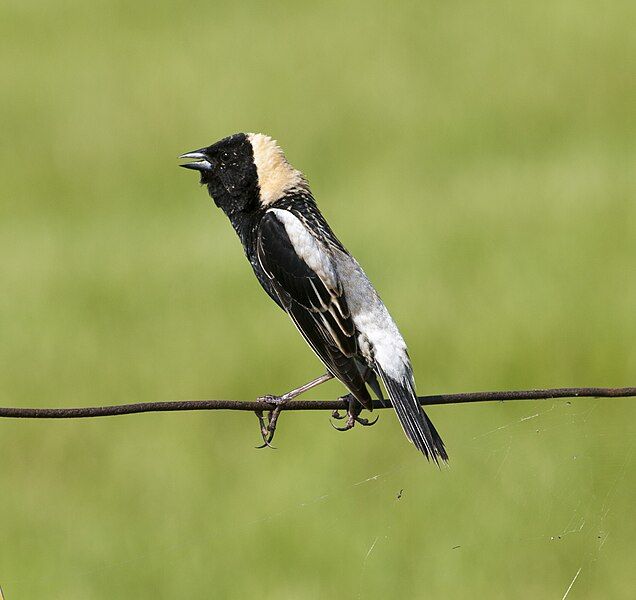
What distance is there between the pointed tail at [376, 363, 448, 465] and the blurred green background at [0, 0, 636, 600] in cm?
34

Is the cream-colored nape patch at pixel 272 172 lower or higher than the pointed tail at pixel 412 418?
higher

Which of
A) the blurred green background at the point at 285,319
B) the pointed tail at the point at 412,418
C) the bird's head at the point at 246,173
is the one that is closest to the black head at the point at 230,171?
the bird's head at the point at 246,173

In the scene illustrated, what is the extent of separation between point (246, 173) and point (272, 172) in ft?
0.35

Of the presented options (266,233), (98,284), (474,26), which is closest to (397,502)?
(266,233)

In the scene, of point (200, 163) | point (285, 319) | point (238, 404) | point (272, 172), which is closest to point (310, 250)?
point (272, 172)

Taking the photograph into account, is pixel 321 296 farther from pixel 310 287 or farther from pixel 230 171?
pixel 230 171

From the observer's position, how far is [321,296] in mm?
4820

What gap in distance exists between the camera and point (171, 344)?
31.7ft

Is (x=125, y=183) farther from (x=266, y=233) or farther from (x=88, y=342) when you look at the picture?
(x=266, y=233)

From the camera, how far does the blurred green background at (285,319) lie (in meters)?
6.21

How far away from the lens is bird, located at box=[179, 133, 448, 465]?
15.1 feet

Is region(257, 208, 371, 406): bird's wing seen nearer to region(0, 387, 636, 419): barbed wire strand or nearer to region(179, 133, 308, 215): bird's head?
region(179, 133, 308, 215): bird's head

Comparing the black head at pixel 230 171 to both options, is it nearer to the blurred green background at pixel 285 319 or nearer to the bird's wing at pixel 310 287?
the bird's wing at pixel 310 287

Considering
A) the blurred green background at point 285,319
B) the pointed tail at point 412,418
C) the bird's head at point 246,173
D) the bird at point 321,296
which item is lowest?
the blurred green background at point 285,319
